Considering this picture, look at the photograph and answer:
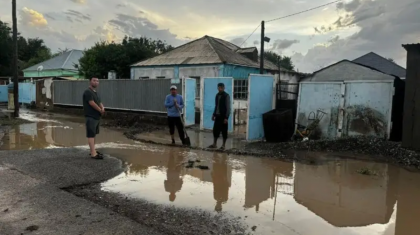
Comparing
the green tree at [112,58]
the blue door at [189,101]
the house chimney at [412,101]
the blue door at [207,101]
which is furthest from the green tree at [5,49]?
the house chimney at [412,101]

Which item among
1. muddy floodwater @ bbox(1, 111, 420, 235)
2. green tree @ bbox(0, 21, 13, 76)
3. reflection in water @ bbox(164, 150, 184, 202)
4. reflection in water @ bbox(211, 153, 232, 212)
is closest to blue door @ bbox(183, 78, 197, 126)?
muddy floodwater @ bbox(1, 111, 420, 235)

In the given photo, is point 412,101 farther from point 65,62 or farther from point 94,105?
point 65,62

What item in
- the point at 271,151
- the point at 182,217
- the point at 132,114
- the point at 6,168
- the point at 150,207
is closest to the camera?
the point at 182,217

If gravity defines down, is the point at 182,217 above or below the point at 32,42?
below

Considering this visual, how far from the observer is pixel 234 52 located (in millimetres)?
24734

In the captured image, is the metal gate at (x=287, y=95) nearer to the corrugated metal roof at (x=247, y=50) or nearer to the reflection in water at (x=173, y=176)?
the reflection in water at (x=173, y=176)

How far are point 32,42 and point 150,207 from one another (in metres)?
70.3

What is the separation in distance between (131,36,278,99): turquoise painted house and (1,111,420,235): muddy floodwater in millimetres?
11206

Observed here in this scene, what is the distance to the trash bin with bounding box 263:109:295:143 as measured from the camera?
9.59 meters

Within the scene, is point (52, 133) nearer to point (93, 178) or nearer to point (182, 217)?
point (93, 178)

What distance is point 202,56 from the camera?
21906 mm


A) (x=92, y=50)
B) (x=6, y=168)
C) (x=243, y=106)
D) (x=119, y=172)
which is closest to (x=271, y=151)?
(x=119, y=172)

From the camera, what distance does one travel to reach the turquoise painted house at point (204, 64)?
2047cm

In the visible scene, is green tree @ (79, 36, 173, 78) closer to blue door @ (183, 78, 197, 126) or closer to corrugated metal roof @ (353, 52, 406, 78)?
blue door @ (183, 78, 197, 126)
